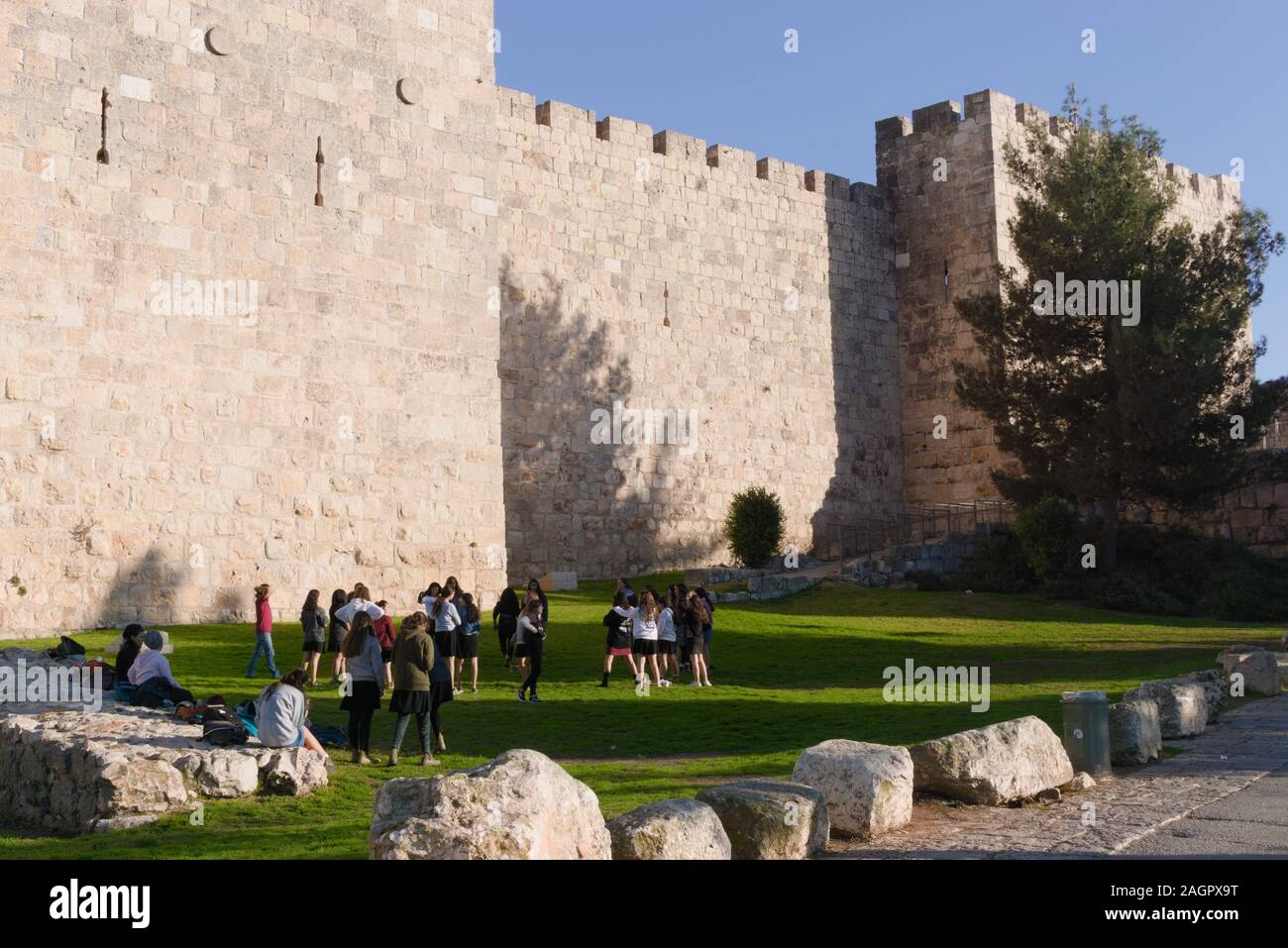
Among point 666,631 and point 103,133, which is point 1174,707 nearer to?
point 666,631

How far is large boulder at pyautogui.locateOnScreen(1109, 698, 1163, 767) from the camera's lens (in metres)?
9.65

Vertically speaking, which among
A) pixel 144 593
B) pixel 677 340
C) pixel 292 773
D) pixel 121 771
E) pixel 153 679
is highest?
pixel 677 340

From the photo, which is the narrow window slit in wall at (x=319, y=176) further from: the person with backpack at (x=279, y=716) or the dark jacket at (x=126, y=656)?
the person with backpack at (x=279, y=716)

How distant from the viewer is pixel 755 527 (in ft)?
82.6

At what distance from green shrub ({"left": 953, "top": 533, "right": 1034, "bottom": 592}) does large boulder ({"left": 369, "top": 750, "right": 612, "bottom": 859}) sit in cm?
1956

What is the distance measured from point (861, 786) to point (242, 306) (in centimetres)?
1190

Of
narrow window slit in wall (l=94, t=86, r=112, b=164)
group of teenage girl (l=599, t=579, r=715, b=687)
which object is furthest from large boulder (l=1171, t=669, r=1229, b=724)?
narrow window slit in wall (l=94, t=86, r=112, b=164)

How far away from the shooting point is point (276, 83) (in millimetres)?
17594

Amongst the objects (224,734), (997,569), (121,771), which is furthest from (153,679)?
(997,569)

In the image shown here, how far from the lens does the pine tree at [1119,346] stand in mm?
24406

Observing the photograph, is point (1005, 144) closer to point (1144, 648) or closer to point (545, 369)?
point (545, 369)

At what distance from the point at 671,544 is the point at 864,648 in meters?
8.36

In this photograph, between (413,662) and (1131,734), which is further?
(413,662)
